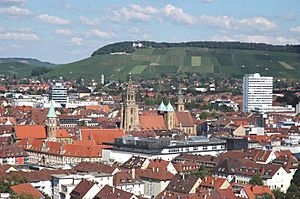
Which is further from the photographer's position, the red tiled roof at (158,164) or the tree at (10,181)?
the red tiled roof at (158,164)

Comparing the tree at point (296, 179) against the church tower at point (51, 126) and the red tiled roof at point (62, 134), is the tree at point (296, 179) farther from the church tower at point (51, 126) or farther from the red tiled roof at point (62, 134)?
the red tiled roof at point (62, 134)

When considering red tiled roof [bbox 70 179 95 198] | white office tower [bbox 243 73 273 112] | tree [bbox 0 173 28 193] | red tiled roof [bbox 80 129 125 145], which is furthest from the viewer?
white office tower [bbox 243 73 273 112]

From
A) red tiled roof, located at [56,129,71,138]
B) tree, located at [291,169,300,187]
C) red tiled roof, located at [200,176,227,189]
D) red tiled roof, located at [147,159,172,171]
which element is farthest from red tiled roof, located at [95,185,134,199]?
red tiled roof, located at [56,129,71,138]

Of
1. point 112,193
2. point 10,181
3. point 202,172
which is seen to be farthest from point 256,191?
point 10,181

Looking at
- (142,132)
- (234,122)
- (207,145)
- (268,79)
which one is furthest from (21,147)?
(268,79)

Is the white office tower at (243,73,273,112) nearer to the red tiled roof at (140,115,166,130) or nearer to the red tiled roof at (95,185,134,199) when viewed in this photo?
the red tiled roof at (140,115,166,130)

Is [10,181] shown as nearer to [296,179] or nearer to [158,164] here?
[158,164]

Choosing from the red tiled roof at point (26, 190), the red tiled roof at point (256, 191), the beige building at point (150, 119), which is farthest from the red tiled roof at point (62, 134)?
the red tiled roof at point (256, 191)
